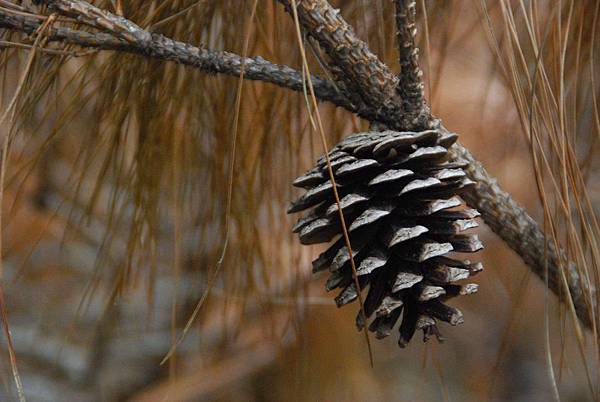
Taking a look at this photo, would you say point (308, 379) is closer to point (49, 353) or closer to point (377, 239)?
point (49, 353)

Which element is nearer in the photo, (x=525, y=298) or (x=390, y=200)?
(x=390, y=200)

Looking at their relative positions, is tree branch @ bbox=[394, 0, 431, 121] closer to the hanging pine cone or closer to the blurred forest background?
the hanging pine cone

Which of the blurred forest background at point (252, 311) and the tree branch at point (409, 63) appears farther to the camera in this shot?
the blurred forest background at point (252, 311)

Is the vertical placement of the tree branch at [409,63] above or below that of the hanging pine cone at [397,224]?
above

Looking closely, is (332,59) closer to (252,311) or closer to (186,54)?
(186,54)

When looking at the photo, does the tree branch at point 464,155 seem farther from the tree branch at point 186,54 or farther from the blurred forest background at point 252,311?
the blurred forest background at point 252,311

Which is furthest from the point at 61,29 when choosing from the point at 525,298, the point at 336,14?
the point at 525,298

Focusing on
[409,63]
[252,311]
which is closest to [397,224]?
[409,63]

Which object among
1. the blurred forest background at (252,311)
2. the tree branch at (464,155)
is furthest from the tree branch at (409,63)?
the blurred forest background at (252,311)
